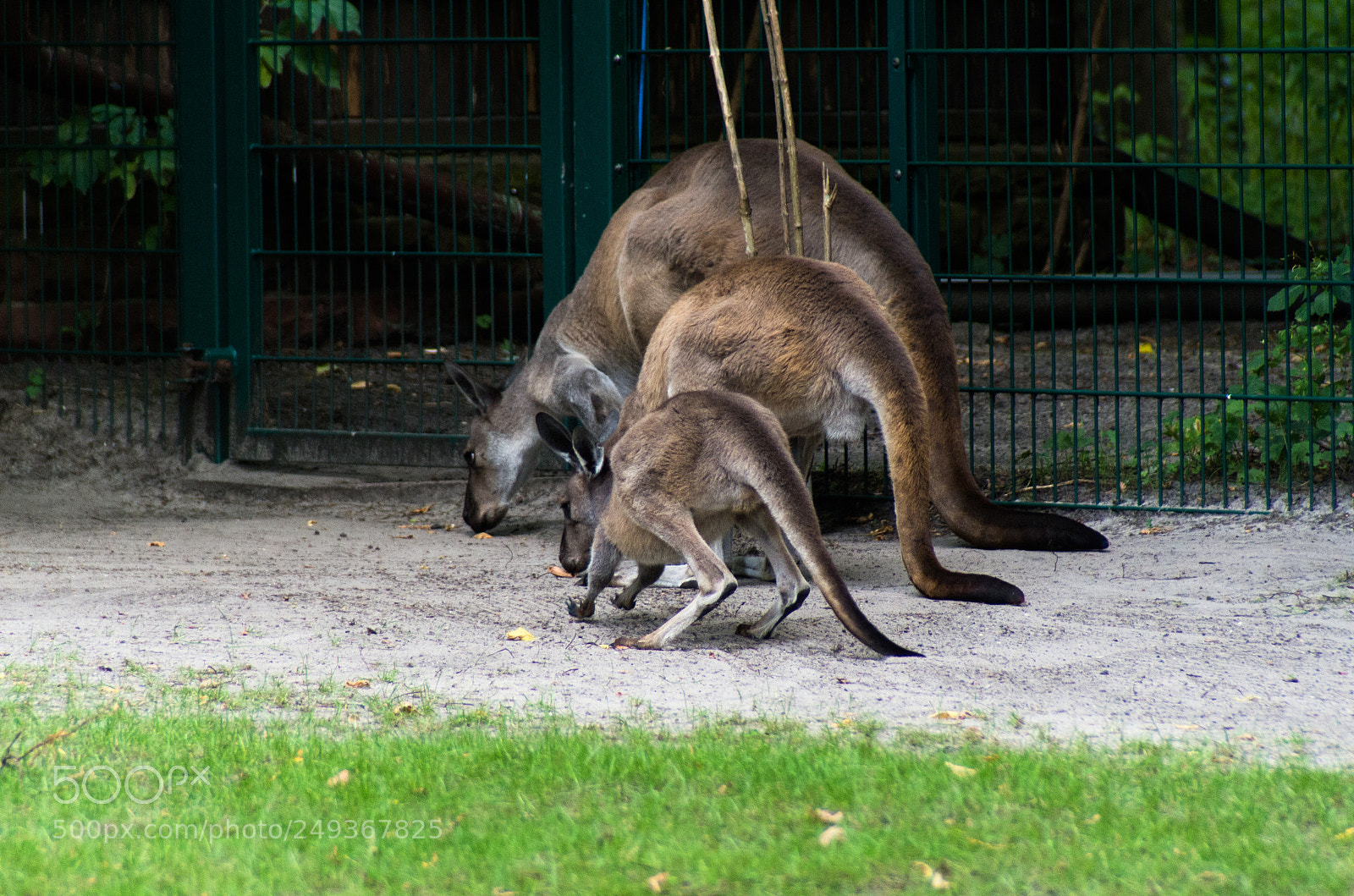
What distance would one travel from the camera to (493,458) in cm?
703

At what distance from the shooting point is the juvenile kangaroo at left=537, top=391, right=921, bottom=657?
13.8ft

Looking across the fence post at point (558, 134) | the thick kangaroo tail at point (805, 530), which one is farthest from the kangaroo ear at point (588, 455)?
the fence post at point (558, 134)

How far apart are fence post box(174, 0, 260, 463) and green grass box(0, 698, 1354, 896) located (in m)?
4.83

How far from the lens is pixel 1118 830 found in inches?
110

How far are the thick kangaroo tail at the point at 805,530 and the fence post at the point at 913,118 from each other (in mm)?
2664

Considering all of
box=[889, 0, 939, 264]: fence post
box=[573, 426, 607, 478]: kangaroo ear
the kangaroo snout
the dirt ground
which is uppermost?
box=[889, 0, 939, 264]: fence post

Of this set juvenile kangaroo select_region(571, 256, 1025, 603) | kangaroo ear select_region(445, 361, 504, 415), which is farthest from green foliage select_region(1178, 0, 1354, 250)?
juvenile kangaroo select_region(571, 256, 1025, 603)

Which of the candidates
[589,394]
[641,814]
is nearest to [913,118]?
[589,394]

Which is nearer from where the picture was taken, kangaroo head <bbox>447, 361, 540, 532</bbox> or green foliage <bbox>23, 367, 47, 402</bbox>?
kangaroo head <bbox>447, 361, 540, 532</bbox>

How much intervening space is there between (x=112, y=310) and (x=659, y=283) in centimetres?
407

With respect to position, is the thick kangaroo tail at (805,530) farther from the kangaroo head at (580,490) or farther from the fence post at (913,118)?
the fence post at (913,118)

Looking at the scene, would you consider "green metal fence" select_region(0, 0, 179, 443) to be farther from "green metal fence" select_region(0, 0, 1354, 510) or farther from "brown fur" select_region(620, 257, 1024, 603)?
"brown fur" select_region(620, 257, 1024, 603)

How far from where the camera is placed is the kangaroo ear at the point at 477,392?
7004 millimetres

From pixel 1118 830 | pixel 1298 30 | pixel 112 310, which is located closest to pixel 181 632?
pixel 1118 830
